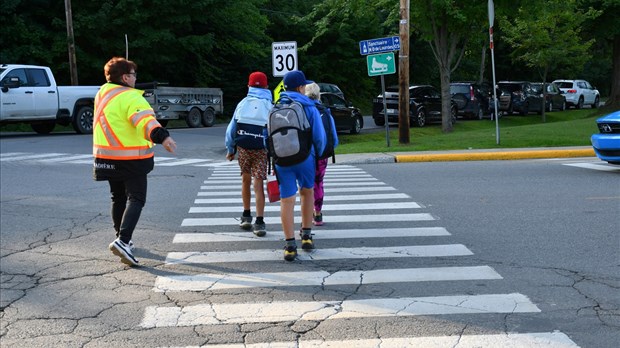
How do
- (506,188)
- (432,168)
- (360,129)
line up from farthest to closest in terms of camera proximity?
(360,129), (432,168), (506,188)

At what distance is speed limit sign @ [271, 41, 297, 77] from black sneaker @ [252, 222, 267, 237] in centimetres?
936

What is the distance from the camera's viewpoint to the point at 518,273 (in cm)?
652

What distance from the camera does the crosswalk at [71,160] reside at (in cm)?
1707

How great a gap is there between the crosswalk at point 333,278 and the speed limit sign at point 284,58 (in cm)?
792

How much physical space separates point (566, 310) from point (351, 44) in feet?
145

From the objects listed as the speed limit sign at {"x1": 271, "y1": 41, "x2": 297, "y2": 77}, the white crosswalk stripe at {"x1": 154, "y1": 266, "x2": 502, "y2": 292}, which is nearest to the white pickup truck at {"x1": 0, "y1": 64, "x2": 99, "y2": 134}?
the speed limit sign at {"x1": 271, "y1": 41, "x2": 297, "y2": 77}

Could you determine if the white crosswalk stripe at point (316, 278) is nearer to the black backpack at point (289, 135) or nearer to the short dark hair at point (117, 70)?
the black backpack at point (289, 135)

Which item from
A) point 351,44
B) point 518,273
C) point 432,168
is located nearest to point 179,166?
point 432,168

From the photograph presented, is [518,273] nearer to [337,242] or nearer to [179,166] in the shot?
[337,242]

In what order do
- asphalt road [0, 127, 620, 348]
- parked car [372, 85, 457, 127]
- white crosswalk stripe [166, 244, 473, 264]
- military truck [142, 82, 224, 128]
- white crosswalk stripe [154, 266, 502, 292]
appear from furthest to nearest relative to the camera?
parked car [372, 85, 457, 127]
military truck [142, 82, 224, 128]
white crosswalk stripe [166, 244, 473, 264]
white crosswalk stripe [154, 266, 502, 292]
asphalt road [0, 127, 620, 348]

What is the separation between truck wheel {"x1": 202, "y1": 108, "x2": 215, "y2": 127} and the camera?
3129cm

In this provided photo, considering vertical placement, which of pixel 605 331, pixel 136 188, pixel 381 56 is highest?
pixel 381 56

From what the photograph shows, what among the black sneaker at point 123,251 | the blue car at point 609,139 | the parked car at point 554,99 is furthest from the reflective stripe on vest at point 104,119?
the parked car at point 554,99

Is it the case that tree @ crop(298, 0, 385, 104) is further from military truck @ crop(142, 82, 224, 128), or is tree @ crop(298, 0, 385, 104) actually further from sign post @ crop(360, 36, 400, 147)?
sign post @ crop(360, 36, 400, 147)
